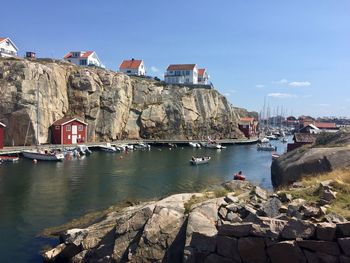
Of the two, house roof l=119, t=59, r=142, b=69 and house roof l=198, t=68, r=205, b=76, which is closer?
house roof l=119, t=59, r=142, b=69

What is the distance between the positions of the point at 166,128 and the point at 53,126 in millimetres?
37290

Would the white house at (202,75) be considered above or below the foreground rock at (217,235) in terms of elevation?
above

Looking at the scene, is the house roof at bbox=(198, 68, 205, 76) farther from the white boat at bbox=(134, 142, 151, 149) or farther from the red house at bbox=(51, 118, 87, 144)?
the red house at bbox=(51, 118, 87, 144)

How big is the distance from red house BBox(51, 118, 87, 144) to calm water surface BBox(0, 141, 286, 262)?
41.2 ft

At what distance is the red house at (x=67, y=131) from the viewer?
3703 inches

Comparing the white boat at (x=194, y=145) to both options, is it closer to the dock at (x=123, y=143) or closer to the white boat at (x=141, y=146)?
the dock at (x=123, y=143)

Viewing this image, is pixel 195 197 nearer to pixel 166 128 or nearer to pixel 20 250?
pixel 20 250

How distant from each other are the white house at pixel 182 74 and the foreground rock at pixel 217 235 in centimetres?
13643

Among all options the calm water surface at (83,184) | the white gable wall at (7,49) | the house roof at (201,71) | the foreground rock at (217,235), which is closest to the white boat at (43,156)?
the calm water surface at (83,184)

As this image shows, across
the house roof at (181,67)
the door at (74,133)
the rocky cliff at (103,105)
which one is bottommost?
the door at (74,133)

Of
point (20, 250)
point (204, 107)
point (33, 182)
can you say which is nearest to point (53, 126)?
point (33, 182)

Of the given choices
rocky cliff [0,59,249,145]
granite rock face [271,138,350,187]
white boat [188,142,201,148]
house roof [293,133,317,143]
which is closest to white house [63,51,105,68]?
rocky cliff [0,59,249,145]

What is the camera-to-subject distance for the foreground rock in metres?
11.8

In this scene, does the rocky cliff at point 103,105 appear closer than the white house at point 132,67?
Yes
